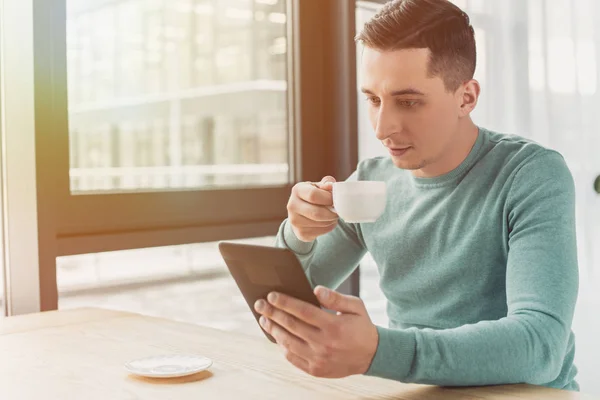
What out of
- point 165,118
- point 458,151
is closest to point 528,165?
point 458,151

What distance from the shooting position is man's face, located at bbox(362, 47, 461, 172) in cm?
137

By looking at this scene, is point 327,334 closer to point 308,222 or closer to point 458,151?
point 308,222

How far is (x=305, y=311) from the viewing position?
0.92 m

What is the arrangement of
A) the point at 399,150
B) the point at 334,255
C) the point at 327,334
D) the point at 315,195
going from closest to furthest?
1. the point at 327,334
2. the point at 315,195
3. the point at 399,150
4. the point at 334,255

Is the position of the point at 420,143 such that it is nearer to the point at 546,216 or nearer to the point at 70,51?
the point at 546,216

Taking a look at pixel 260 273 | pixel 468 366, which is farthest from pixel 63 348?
pixel 468 366

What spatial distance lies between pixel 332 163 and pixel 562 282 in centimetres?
164

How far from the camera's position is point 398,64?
1363 millimetres

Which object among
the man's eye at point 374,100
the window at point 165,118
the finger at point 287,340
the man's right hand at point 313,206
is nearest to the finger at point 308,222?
the man's right hand at point 313,206

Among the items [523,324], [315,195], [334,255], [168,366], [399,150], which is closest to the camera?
[523,324]

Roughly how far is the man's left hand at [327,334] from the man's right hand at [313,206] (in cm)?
36

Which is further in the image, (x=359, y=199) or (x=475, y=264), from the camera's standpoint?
(x=475, y=264)

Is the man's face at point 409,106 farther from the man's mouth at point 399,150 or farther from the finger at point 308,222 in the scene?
the finger at point 308,222

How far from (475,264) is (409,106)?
0.33m
